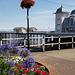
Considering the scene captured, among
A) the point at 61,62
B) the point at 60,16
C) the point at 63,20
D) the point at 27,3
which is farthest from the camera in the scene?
the point at 63,20

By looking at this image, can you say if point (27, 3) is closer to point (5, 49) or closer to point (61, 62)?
point (61, 62)

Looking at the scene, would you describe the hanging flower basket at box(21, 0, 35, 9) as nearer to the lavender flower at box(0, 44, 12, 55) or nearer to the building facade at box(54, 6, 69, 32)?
the lavender flower at box(0, 44, 12, 55)

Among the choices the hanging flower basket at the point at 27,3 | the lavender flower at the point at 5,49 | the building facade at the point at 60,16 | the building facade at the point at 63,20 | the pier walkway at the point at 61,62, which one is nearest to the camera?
the lavender flower at the point at 5,49

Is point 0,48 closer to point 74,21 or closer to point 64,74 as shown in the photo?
point 64,74

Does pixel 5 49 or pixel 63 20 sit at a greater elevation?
pixel 63 20

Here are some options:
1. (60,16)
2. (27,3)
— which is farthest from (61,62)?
(60,16)

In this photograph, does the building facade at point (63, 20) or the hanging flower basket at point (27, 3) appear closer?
the hanging flower basket at point (27, 3)

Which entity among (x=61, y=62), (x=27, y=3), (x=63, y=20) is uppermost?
(x=63, y=20)

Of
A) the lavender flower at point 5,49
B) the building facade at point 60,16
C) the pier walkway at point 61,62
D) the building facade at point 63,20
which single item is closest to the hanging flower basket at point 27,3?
the pier walkway at point 61,62

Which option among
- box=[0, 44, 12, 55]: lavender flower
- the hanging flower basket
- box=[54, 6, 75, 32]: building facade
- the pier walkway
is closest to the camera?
box=[0, 44, 12, 55]: lavender flower

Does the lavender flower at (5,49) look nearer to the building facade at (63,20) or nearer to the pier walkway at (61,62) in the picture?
the pier walkway at (61,62)

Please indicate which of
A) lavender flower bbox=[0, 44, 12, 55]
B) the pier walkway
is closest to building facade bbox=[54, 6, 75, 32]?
the pier walkway

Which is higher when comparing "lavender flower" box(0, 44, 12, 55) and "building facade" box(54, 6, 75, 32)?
"building facade" box(54, 6, 75, 32)

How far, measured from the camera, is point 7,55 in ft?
14.4
